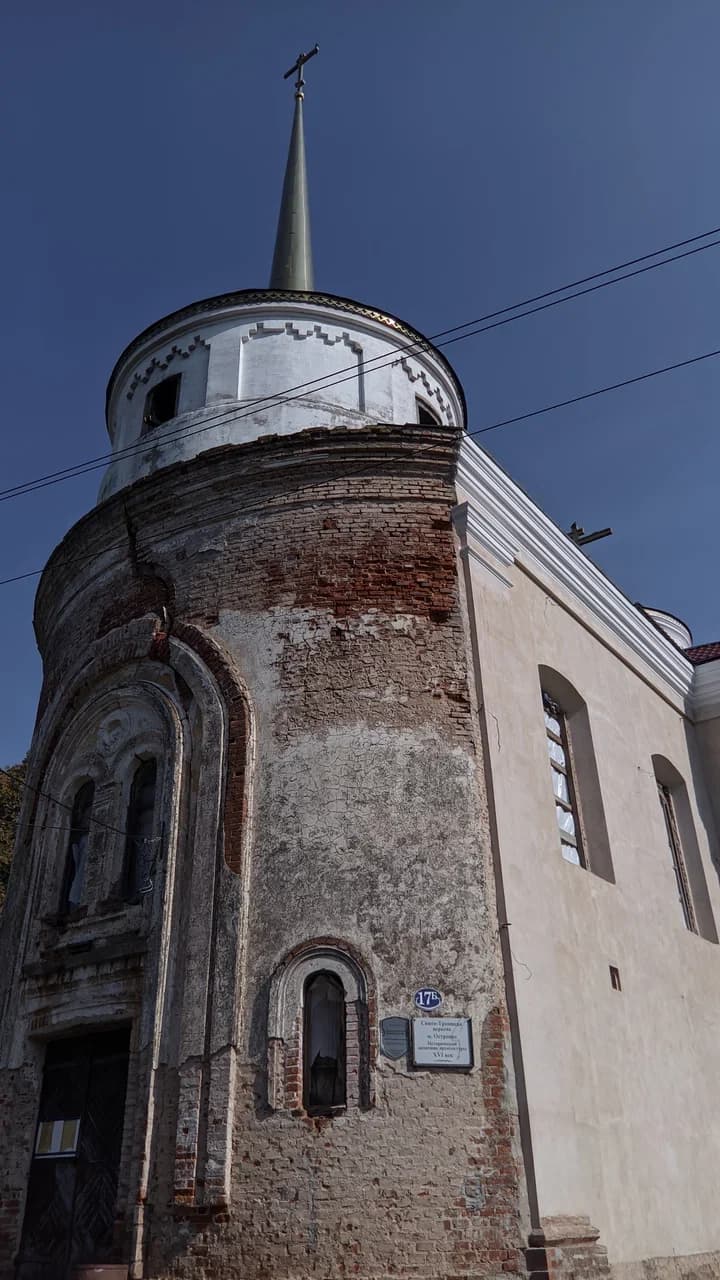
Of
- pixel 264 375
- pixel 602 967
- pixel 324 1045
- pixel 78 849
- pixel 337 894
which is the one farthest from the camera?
pixel 264 375

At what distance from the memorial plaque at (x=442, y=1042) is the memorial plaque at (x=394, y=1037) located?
75mm

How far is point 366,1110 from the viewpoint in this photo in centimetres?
796

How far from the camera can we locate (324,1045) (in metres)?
8.44

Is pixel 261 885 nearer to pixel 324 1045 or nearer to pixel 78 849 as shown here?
pixel 324 1045

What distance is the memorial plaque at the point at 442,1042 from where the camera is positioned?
8055 mm

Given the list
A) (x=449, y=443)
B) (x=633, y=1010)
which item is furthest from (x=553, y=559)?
(x=633, y=1010)

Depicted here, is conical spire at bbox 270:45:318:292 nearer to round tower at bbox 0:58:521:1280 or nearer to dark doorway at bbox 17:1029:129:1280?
round tower at bbox 0:58:521:1280

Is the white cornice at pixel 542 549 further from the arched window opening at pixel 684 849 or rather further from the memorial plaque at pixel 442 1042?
the memorial plaque at pixel 442 1042

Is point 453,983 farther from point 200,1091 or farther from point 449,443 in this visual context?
point 449,443

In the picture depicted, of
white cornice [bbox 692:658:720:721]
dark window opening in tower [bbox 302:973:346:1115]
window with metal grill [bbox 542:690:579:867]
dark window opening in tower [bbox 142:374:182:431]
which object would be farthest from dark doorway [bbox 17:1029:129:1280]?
white cornice [bbox 692:658:720:721]

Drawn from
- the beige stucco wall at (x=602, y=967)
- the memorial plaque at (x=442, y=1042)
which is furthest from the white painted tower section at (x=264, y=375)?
the memorial plaque at (x=442, y=1042)

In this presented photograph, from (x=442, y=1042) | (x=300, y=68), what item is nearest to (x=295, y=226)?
(x=300, y=68)

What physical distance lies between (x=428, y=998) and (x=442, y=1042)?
350 mm

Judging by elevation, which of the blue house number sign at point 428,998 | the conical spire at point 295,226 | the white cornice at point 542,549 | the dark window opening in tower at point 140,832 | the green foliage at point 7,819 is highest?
the conical spire at point 295,226
